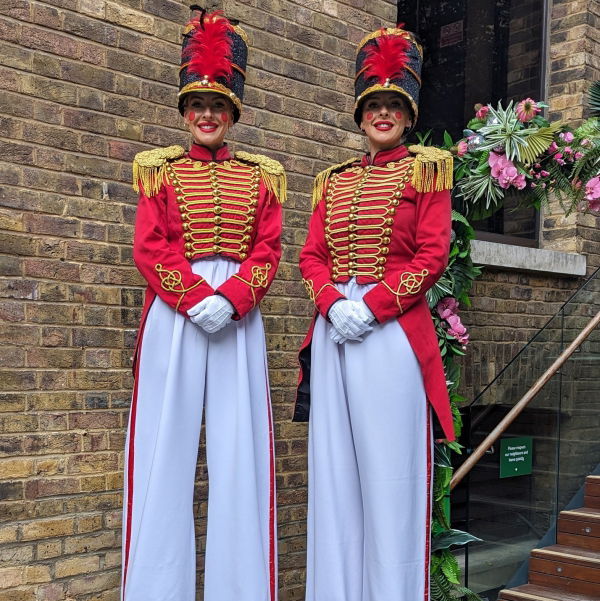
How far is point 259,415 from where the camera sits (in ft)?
10.5

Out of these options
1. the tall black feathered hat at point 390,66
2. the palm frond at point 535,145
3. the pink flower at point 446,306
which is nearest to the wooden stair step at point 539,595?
the pink flower at point 446,306

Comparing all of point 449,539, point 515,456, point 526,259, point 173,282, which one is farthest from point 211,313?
point 526,259

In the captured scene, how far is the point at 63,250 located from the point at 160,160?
71 centimetres

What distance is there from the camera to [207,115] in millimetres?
3197

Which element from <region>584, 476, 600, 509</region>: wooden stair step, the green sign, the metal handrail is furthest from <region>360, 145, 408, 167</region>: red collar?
<region>584, 476, 600, 509</region>: wooden stair step

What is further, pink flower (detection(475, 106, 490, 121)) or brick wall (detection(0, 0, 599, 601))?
pink flower (detection(475, 106, 490, 121))

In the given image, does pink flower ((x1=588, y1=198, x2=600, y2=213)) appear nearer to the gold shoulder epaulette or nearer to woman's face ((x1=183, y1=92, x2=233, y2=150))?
the gold shoulder epaulette

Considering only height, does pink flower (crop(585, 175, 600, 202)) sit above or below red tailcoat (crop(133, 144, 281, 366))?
above

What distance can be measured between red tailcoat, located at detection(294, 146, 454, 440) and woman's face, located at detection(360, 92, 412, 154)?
7 centimetres

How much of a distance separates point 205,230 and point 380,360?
789mm

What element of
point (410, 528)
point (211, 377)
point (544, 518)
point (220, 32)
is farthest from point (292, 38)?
point (544, 518)

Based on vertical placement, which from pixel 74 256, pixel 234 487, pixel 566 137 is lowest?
pixel 234 487

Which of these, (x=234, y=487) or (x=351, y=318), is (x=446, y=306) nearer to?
(x=351, y=318)

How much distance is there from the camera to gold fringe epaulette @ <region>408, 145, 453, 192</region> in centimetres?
319
